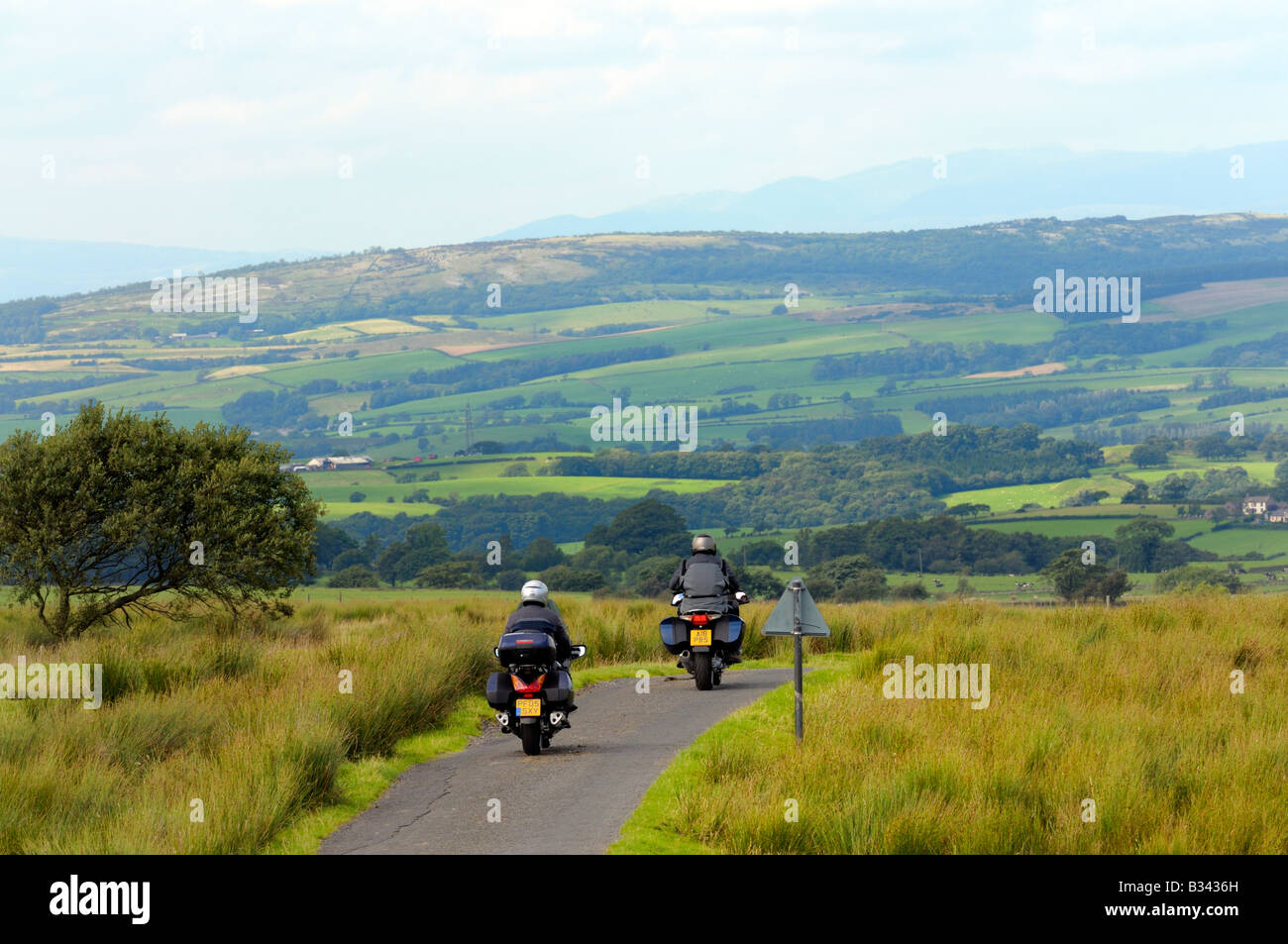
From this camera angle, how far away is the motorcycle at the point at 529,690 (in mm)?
12555

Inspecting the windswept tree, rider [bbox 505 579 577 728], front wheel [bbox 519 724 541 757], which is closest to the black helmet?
rider [bbox 505 579 577 728]

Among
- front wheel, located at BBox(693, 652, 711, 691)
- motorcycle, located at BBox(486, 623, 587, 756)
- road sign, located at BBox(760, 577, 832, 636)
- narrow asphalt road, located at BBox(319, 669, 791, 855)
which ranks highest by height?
road sign, located at BBox(760, 577, 832, 636)

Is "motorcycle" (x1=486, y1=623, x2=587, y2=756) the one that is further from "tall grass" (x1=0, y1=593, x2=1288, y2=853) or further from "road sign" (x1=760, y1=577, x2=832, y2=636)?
"road sign" (x1=760, y1=577, x2=832, y2=636)

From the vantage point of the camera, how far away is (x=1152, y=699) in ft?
46.2

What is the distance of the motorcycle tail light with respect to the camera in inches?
496

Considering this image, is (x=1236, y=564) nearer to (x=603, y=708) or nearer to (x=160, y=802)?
(x=603, y=708)

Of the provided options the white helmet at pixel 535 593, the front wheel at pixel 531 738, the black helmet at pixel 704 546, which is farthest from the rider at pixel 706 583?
the front wheel at pixel 531 738

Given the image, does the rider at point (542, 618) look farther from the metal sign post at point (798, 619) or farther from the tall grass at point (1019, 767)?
the metal sign post at point (798, 619)

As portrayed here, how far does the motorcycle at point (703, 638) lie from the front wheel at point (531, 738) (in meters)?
4.55

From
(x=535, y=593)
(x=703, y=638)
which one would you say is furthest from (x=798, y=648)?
(x=703, y=638)

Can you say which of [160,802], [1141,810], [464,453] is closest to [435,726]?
[160,802]

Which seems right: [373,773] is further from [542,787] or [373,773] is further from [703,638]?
[703,638]

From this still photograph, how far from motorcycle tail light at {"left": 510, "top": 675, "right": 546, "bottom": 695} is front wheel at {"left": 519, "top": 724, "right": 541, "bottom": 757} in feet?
1.07
